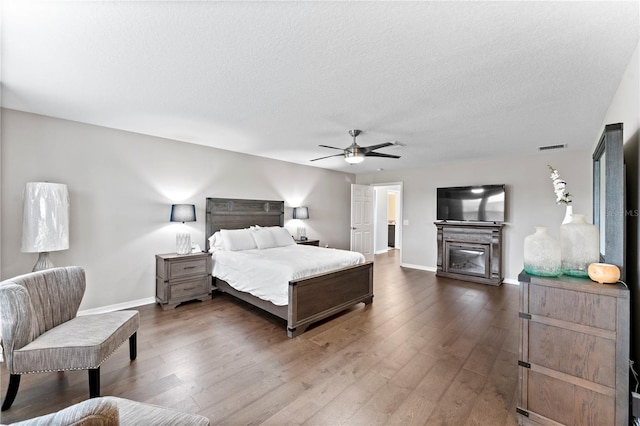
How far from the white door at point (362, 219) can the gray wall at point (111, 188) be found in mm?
3270

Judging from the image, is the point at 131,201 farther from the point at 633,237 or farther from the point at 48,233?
the point at 633,237

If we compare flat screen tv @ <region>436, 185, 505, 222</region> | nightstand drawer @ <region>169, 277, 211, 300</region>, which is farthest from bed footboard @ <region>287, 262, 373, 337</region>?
flat screen tv @ <region>436, 185, 505, 222</region>

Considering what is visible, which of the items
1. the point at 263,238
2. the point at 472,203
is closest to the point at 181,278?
the point at 263,238

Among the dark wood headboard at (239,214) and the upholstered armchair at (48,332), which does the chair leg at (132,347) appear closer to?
the upholstered armchair at (48,332)

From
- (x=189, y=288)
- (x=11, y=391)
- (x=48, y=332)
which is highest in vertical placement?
(x=48, y=332)

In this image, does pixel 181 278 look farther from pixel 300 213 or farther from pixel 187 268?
pixel 300 213

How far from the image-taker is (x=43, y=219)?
2.93 metres

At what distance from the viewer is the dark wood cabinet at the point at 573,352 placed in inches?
59.2

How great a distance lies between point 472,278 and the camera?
5574 mm

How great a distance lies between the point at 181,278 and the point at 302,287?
1995mm

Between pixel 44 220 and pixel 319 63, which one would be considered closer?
pixel 319 63

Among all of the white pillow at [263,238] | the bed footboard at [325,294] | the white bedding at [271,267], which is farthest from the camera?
the white pillow at [263,238]

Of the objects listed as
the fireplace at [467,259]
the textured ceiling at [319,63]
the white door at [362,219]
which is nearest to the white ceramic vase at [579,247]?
the textured ceiling at [319,63]

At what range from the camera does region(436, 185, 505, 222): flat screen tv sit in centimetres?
543
